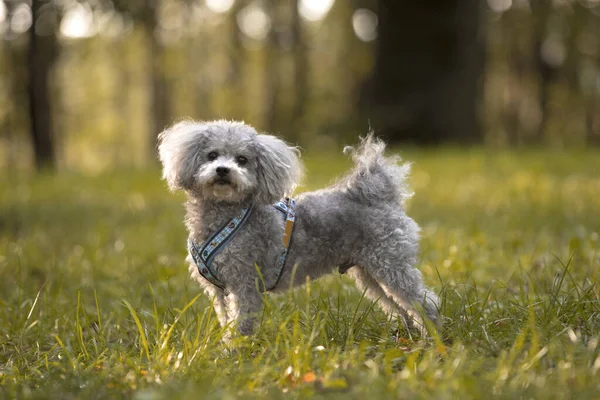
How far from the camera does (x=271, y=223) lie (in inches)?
168

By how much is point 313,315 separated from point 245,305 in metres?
0.49

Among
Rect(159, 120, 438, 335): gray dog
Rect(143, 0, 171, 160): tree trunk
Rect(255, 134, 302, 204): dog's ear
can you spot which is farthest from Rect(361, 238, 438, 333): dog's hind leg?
Rect(143, 0, 171, 160): tree trunk

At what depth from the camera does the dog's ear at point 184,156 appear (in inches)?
166

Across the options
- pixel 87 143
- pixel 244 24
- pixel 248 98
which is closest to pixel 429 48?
pixel 244 24

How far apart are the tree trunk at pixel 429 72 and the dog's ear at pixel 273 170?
→ 43.4 feet

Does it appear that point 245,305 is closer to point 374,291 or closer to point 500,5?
point 374,291

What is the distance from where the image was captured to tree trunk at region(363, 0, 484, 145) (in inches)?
688

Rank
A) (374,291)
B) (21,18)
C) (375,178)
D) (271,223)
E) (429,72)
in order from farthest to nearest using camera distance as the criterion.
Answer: (429,72) < (21,18) < (374,291) < (375,178) < (271,223)

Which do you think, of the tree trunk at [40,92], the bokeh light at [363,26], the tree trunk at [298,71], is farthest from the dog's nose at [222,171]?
the bokeh light at [363,26]

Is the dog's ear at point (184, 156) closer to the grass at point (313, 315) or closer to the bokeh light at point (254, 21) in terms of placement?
the grass at point (313, 315)

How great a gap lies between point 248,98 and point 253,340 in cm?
3484

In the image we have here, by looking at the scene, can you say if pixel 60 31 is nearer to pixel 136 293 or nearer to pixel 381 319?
pixel 136 293

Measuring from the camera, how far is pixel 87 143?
150ft

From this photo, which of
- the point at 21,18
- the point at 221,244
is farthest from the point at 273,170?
the point at 21,18
